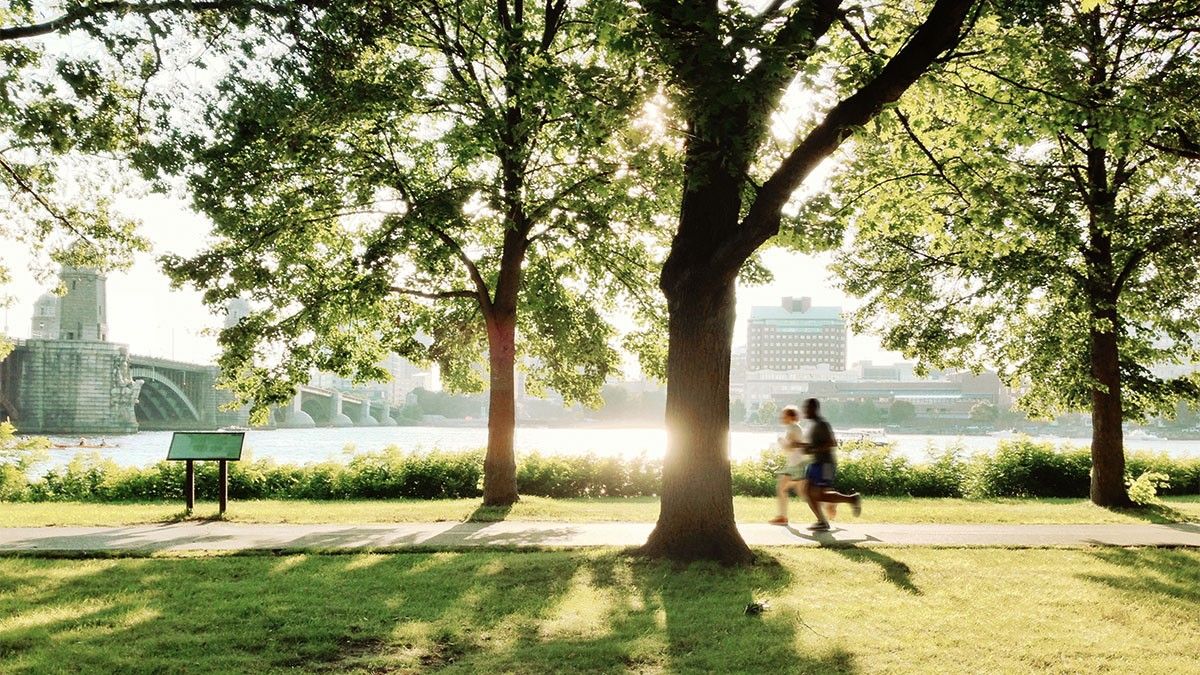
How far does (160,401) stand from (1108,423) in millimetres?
99914

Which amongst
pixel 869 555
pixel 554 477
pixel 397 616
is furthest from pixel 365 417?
pixel 397 616

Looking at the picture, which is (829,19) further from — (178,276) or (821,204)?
(178,276)

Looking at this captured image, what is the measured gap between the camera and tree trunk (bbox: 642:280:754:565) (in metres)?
8.57

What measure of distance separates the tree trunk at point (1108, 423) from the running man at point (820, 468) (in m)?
8.02

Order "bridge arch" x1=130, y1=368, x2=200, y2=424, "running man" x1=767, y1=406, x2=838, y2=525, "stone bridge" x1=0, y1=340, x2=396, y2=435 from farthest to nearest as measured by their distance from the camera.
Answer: "bridge arch" x1=130, y1=368, x2=200, y2=424 < "stone bridge" x1=0, y1=340, x2=396, y2=435 < "running man" x1=767, y1=406, x2=838, y2=525

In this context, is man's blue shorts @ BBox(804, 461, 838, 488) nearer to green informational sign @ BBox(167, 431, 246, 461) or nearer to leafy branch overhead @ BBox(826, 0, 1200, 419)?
leafy branch overhead @ BBox(826, 0, 1200, 419)

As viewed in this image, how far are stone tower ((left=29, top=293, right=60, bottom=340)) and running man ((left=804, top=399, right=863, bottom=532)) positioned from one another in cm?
11082

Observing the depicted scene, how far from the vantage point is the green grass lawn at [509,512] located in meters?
13.1

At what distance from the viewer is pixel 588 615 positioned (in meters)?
6.59

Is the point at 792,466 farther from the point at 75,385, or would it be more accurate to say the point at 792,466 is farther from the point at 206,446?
the point at 75,385

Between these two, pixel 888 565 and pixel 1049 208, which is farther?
pixel 1049 208

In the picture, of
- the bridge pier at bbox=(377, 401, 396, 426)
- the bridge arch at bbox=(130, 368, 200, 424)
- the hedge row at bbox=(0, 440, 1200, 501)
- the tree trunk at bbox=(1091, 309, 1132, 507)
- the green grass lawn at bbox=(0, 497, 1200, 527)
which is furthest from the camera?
the bridge pier at bbox=(377, 401, 396, 426)

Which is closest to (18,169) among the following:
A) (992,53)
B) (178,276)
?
(178,276)

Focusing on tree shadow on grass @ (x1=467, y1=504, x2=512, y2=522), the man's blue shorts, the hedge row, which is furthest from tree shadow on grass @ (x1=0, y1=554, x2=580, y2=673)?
the hedge row
